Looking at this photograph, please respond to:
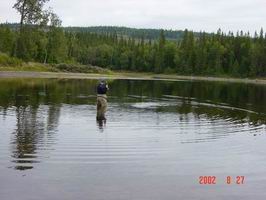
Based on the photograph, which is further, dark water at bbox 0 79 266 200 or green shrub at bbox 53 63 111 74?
green shrub at bbox 53 63 111 74

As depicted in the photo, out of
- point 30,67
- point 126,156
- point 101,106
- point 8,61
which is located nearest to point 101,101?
point 101,106

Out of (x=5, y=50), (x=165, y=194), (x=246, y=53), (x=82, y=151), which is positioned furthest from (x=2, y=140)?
(x=246, y=53)

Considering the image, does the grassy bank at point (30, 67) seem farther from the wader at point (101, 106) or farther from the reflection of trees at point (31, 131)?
the wader at point (101, 106)

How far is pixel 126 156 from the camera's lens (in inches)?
709

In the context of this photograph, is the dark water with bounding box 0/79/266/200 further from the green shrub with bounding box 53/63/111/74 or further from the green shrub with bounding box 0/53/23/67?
the green shrub with bounding box 53/63/111/74

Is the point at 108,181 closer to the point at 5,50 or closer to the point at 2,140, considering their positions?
the point at 2,140

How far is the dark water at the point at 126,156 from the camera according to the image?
13.3 m

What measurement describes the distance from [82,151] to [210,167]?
507 cm

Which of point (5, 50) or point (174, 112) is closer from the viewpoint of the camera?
point (174, 112)

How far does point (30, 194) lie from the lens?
1247cm

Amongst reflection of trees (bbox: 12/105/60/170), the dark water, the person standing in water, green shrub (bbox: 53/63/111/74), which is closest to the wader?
the person standing in water

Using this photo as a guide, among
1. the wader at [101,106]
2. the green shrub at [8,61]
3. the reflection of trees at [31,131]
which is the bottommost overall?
the reflection of trees at [31,131]

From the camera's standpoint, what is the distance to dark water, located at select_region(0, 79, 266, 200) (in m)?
13.3
